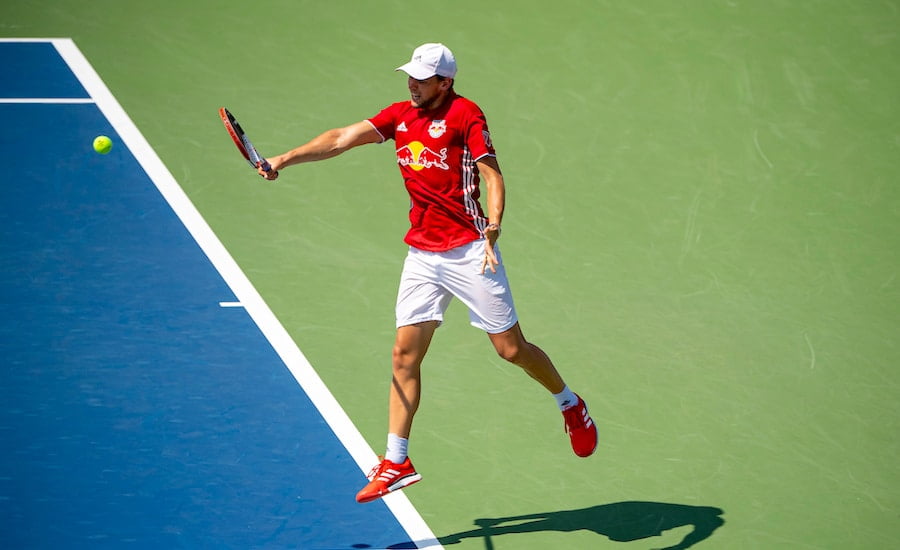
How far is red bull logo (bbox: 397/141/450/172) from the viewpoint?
698cm

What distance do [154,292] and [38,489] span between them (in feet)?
8.09

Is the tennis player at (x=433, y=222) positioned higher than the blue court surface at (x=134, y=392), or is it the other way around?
the tennis player at (x=433, y=222)

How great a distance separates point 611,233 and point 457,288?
Result: 356cm

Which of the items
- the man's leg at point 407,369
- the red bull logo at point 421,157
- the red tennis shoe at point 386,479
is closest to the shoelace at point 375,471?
the red tennis shoe at point 386,479

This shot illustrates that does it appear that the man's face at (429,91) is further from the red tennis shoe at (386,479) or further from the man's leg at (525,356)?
the red tennis shoe at (386,479)

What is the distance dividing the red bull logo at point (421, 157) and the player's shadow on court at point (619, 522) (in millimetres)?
2101

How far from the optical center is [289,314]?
9.32 m

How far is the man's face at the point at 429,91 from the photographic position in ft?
22.7

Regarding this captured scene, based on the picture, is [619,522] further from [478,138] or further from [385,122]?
[385,122]

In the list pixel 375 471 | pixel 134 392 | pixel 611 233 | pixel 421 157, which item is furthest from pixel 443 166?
pixel 611 233

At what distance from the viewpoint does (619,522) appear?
7340mm

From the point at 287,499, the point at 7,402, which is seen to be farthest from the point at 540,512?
the point at 7,402

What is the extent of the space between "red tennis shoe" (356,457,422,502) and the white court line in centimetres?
31

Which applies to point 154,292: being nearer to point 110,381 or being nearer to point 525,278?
point 110,381
